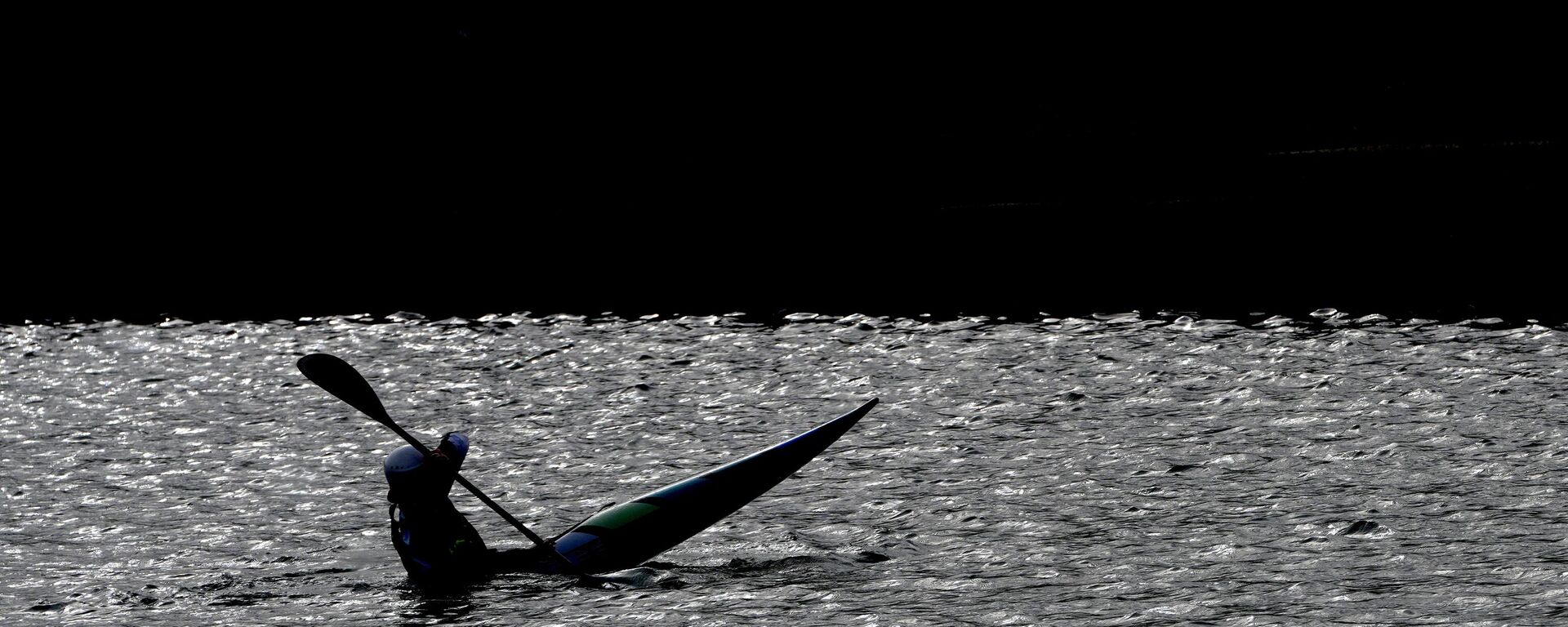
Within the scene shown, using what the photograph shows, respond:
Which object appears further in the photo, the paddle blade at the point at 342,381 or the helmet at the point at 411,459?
the paddle blade at the point at 342,381

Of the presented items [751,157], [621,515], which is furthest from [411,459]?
[751,157]

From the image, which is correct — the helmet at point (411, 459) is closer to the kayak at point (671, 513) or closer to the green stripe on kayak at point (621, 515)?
the kayak at point (671, 513)

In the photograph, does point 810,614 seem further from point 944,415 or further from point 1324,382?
point 1324,382

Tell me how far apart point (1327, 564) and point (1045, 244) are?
25185mm

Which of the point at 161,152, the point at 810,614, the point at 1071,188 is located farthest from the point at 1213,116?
the point at 810,614

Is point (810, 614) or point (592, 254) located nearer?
point (810, 614)

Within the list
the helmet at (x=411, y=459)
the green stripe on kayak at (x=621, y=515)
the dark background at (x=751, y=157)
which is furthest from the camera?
the dark background at (x=751, y=157)

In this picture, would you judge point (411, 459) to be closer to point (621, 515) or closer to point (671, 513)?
point (621, 515)

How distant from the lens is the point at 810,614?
1450 cm

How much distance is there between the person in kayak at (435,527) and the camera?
47.5 feet

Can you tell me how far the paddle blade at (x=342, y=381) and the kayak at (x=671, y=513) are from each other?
2.11m

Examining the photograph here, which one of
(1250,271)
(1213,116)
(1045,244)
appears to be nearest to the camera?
(1250,271)

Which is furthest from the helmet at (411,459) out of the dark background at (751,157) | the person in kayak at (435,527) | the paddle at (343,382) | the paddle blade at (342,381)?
the dark background at (751,157)

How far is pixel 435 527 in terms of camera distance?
48.8ft
